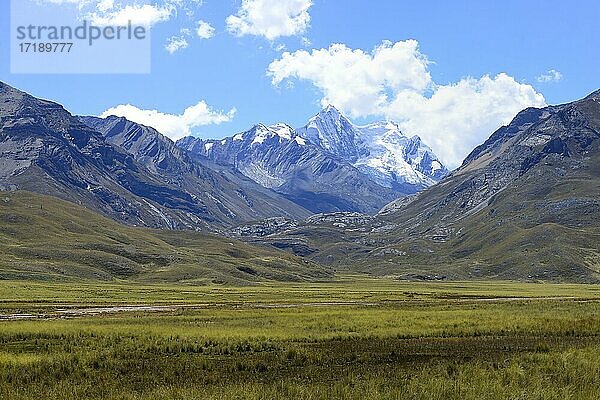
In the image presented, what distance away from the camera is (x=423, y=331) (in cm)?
5394

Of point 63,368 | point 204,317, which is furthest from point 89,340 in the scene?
point 204,317

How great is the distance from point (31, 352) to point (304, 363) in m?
20.1

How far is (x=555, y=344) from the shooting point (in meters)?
44.1

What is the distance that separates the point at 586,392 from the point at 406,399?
8.34 meters

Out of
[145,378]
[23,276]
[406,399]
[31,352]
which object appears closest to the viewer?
[406,399]

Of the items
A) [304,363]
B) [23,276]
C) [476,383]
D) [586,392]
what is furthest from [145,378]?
[23,276]

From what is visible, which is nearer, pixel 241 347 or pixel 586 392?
pixel 586 392

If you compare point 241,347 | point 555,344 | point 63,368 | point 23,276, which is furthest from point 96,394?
point 23,276

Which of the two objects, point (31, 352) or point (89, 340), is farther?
point (89, 340)

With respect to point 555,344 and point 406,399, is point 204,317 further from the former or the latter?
point 406,399

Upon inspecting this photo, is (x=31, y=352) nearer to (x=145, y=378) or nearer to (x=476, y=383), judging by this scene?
(x=145, y=378)

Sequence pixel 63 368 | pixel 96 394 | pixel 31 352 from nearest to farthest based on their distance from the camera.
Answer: pixel 96 394 < pixel 63 368 < pixel 31 352

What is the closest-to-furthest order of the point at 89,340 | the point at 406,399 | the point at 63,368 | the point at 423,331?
the point at 406,399, the point at 63,368, the point at 89,340, the point at 423,331

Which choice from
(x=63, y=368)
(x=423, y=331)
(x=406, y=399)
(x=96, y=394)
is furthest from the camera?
(x=423, y=331)
